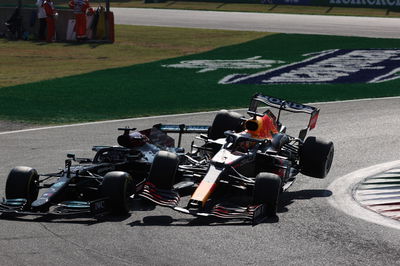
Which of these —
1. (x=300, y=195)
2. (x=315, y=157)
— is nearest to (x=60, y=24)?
(x=315, y=157)

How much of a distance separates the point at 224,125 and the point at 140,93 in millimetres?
9300

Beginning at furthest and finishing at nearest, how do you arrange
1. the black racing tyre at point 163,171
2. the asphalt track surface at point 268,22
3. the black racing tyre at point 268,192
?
1. the asphalt track surface at point 268,22
2. the black racing tyre at point 163,171
3. the black racing tyre at point 268,192

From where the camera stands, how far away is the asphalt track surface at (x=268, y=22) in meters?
39.2

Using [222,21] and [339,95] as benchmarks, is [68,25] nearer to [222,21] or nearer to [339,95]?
[222,21]

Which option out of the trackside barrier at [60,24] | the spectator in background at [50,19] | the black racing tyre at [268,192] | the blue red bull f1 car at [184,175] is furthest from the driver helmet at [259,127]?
the spectator in background at [50,19]

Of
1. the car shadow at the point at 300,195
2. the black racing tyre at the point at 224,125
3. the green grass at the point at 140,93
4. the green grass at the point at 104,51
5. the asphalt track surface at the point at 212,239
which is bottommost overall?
the green grass at the point at 104,51

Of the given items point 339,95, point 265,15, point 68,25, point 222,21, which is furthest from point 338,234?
point 265,15

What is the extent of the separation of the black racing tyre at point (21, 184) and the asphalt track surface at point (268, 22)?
86.0 feet

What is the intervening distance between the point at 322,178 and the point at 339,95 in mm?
9716

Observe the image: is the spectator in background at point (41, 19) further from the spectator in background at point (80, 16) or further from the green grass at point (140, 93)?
the green grass at point (140, 93)

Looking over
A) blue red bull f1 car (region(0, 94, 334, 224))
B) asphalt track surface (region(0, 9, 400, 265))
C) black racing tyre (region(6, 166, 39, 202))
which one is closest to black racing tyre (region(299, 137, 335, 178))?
blue red bull f1 car (region(0, 94, 334, 224))

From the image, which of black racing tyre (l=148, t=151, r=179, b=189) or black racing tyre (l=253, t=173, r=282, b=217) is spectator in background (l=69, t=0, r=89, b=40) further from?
black racing tyre (l=253, t=173, r=282, b=217)

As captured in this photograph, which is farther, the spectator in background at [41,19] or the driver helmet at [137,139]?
the spectator in background at [41,19]

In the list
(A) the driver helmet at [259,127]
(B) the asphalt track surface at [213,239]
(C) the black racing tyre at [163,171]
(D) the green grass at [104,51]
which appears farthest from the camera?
(D) the green grass at [104,51]
